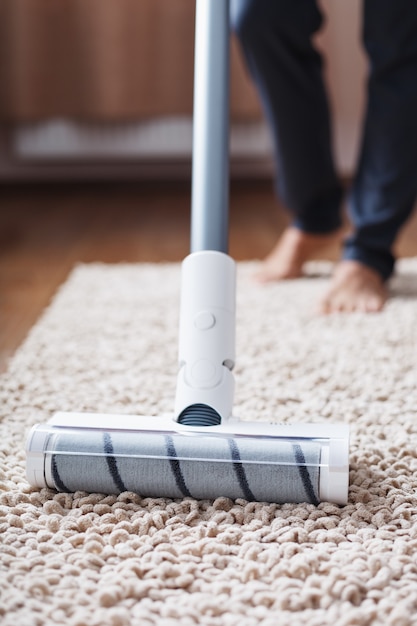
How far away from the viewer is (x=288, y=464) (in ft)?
2.24

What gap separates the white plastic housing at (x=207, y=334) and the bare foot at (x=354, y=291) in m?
0.60

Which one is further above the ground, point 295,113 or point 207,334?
point 295,113

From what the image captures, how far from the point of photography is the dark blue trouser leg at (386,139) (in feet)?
4.49

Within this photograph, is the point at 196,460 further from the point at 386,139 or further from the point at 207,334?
the point at 386,139

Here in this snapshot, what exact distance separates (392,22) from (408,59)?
7 cm

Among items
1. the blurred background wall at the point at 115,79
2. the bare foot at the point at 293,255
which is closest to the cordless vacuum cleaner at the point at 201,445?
the bare foot at the point at 293,255

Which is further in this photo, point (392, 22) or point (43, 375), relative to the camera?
point (392, 22)

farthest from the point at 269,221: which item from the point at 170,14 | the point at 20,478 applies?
the point at 20,478

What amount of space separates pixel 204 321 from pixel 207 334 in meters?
0.01

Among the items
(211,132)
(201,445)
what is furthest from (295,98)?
(201,445)

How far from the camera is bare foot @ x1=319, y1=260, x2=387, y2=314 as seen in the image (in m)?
1.38

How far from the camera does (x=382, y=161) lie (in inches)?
56.7

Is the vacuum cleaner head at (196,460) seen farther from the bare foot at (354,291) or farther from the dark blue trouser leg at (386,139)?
the dark blue trouser leg at (386,139)

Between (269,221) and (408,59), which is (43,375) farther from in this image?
(269,221)
